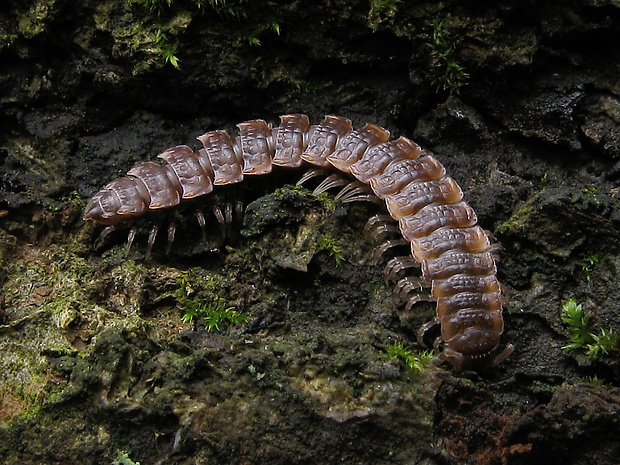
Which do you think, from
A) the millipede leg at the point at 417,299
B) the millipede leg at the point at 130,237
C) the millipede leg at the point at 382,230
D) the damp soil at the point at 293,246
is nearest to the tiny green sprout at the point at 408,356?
the damp soil at the point at 293,246

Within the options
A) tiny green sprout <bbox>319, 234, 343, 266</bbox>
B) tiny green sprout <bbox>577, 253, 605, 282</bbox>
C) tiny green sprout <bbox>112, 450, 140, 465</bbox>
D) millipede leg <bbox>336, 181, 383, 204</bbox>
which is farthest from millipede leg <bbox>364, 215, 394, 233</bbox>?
tiny green sprout <bbox>112, 450, 140, 465</bbox>

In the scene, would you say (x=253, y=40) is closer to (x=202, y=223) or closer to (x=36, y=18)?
(x=202, y=223)

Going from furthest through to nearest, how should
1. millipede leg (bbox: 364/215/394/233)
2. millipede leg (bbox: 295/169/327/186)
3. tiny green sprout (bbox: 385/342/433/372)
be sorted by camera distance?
millipede leg (bbox: 295/169/327/186) → millipede leg (bbox: 364/215/394/233) → tiny green sprout (bbox: 385/342/433/372)

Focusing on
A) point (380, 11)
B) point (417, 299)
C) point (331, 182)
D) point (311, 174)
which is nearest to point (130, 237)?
point (311, 174)

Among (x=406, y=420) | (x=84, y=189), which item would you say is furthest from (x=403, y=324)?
(x=84, y=189)

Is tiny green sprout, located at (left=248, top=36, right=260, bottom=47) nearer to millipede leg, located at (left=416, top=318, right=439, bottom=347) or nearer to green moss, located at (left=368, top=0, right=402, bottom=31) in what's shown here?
green moss, located at (left=368, top=0, right=402, bottom=31)

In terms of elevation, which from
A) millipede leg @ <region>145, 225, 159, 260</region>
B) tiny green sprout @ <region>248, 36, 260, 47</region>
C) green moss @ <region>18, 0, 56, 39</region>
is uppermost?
tiny green sprout @ <region>248, 36, 260, 47</region>

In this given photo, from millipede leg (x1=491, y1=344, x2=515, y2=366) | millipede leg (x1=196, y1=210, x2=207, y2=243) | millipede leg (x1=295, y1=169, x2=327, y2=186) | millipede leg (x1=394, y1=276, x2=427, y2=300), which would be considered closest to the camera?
millipede leg (x1=491, y1=344, x2=515, y2=366)
